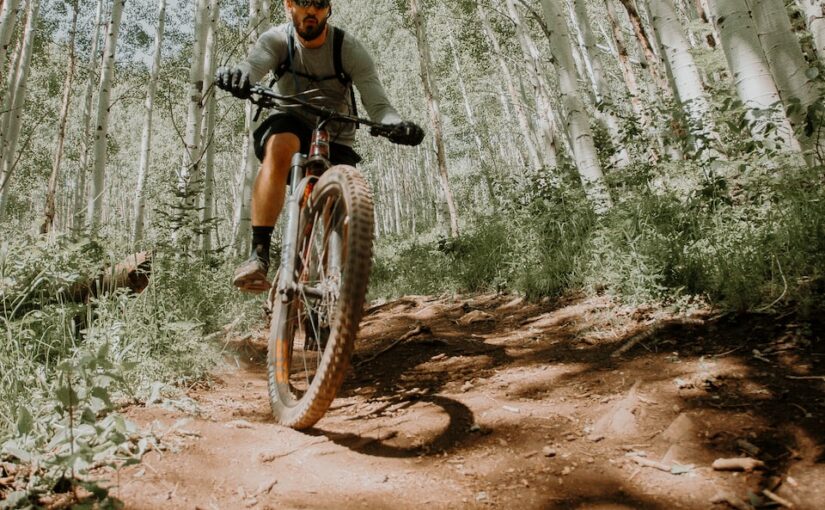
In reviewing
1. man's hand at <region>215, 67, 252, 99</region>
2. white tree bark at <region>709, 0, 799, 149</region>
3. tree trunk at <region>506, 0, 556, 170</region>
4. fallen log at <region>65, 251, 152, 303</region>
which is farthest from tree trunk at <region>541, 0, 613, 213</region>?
fallen log at <region>65, 251, 152, 303</region>

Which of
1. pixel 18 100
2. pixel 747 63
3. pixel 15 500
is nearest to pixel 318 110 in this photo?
pixel 15 500

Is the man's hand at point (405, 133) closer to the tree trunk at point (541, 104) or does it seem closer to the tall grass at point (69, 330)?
the tall grass at point (69, 330)

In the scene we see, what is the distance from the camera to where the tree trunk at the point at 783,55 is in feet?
12.5

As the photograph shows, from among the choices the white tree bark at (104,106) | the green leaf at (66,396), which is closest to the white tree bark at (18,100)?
the white tree bark at (104,106)

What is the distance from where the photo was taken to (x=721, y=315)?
2.79 m

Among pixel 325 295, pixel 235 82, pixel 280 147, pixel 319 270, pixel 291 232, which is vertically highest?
pixel 235 82

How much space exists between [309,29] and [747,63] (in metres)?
3.40

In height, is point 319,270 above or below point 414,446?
above

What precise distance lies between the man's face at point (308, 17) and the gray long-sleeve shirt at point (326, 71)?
0.12 metres

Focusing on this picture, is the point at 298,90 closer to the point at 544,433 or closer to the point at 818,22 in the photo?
the point at 544,433

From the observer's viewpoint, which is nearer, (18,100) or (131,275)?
(131,275)

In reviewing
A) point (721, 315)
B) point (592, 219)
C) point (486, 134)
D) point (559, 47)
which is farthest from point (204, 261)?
point (486, 134)

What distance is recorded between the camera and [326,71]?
9.66 feet

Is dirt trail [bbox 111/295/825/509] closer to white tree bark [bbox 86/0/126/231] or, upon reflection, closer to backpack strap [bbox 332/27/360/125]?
backpack strap [bbox 332/27/360/125]
